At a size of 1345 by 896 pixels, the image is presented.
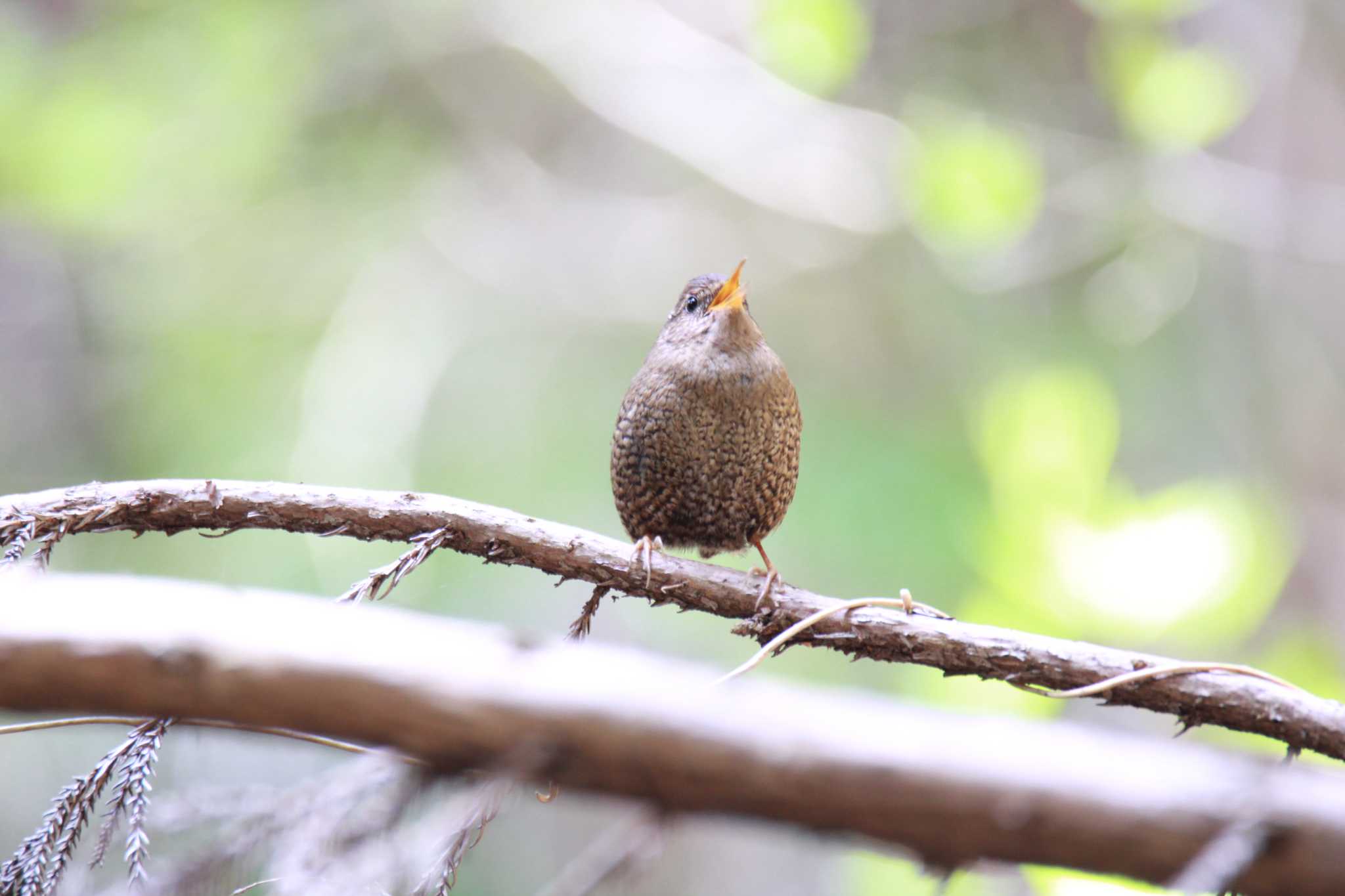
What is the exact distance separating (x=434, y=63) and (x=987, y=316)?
2.66 m

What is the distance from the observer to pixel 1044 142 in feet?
14.0

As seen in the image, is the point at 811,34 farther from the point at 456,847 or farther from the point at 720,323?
the point at 456,847

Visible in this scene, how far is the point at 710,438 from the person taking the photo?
1881 mm

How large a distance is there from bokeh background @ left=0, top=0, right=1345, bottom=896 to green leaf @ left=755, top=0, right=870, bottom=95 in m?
0.09

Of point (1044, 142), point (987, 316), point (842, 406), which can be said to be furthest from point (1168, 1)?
point (842, 406)

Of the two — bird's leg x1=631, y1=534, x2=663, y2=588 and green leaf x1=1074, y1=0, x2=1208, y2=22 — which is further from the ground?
green leaf x1=1074, y1=0, x2=1208, y2=22

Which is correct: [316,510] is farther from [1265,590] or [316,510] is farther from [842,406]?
[842,406]

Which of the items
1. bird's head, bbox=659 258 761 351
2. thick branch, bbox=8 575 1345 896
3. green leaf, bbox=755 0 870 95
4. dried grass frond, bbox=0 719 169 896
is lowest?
dried grass frond, bbox=0 719 169 896

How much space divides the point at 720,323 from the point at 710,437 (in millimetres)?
227

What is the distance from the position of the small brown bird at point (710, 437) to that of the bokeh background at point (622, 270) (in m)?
1.55

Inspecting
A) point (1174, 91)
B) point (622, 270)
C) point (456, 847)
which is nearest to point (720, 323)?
point (456, 847)

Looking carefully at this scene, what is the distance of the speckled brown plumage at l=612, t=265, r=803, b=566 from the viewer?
1886 millimetres

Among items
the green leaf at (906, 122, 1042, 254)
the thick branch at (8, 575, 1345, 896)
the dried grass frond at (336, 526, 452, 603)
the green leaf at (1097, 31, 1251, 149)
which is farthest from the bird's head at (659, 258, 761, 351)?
the green leaf at (1097, 31, 1251, 149)

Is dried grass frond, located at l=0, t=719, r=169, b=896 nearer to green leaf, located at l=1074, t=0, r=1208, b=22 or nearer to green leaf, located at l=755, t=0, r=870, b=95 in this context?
green leaf, located at l=755, t=0, r=870, b=95
